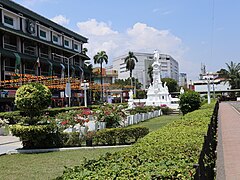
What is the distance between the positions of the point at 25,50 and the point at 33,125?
1469 inches

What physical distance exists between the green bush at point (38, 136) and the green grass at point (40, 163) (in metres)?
1.02

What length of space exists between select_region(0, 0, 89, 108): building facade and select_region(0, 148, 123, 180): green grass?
27.2m

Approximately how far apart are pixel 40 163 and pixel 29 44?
139 ft

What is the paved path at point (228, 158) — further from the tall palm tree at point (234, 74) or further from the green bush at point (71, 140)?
the tall palm tree at point (234, 74)

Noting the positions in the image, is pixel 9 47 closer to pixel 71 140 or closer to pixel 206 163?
pixel 71 140

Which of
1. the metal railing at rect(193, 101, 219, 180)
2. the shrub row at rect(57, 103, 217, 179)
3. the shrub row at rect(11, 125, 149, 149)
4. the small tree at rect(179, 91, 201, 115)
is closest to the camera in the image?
the shrub row at rect(57, 103, 217, 179)

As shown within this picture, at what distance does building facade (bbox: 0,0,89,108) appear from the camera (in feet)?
141

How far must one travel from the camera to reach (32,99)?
547 inches

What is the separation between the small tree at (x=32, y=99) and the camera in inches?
547

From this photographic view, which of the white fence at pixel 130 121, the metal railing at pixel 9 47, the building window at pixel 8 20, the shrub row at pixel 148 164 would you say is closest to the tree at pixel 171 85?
the metal railing at pixel 9 47

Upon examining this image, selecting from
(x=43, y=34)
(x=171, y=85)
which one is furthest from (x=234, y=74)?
(x=43, y=34)

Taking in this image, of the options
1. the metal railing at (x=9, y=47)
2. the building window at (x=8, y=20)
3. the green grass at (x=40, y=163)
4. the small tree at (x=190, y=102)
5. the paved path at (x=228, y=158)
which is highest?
the building window at (x=8, y=20)

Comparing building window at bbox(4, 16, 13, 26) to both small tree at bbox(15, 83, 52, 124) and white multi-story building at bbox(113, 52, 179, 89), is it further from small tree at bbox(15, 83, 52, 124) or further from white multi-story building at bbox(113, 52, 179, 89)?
white multi-story building at bbox(113, 52, 179, 89)

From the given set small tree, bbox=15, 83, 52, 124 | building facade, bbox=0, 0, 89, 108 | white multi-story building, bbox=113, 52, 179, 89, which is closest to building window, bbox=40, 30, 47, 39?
building facade, bbox=0, 0, 89, 108
